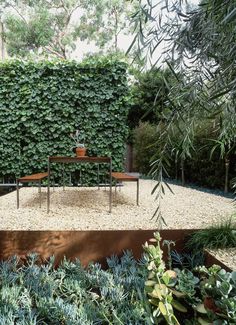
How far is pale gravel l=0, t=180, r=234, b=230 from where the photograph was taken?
3.46 meters

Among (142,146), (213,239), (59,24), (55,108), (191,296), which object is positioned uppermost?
(59,24)

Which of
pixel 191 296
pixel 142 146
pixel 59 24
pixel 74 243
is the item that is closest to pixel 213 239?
pixel 191 296

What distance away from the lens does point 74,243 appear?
2.67 meters

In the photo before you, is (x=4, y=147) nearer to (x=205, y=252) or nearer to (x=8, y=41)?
(x=205, y=252)

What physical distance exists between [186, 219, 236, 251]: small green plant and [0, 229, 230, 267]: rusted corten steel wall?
1.07 ft

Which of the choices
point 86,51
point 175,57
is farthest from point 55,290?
point 86,51

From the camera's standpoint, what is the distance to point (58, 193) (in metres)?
5.80

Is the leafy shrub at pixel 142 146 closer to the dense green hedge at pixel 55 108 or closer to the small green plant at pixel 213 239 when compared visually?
the dense green hedge at pixel 55 108

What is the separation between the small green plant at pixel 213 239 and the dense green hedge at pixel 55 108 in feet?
13.1

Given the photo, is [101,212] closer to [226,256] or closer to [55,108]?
[226,256]

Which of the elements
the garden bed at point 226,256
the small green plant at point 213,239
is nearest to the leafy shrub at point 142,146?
the small green plant at point 213,239

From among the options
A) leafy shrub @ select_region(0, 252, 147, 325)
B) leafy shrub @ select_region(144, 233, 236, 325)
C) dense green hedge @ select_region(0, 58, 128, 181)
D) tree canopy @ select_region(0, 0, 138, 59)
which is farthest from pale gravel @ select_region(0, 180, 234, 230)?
tree canopy @ select_region(0, 0, 138, 59)

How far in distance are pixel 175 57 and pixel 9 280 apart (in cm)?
188

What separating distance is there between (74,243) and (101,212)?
150 cm
